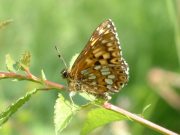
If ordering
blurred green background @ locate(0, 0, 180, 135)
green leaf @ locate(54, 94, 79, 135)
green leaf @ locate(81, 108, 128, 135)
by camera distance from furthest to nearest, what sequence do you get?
blurred green background @ locate(0, 0, 180, 135)
green leaf @ locate(81, 108, 128, 135)
green leaf @ locate(54, 94, 79, 135)

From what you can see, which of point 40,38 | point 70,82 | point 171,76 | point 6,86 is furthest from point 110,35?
point 40,38

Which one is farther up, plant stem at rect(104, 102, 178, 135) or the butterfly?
the butterfly

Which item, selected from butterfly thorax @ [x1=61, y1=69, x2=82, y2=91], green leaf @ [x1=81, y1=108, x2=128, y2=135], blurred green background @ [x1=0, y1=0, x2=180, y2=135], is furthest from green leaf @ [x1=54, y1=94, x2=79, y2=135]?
blurred green background @ [x1=0, y1=0, x2=180, y2=135]

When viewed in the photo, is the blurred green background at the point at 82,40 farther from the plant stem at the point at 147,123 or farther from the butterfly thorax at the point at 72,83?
the plant stem at the point at 147,123

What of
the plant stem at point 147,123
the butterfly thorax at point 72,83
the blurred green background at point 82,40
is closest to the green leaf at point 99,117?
the plant stem at point 147,123

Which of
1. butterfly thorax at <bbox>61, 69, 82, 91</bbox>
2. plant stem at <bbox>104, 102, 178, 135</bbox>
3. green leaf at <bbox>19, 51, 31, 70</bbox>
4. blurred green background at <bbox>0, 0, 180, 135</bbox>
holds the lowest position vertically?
blurred green background at <bbox>0, 0, 180, 135</bbox>

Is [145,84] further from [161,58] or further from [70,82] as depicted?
[70,82]

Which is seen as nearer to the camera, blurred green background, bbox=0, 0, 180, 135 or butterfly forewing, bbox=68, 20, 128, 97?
butterfly forewing, bbox=68, 20, 128, 97

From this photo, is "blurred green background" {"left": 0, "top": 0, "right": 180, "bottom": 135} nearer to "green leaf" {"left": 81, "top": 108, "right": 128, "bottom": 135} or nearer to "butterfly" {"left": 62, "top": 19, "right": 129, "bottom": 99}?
"butterfly" {"left": 62, "top": 19, "right": 129, "bottom": 99}
